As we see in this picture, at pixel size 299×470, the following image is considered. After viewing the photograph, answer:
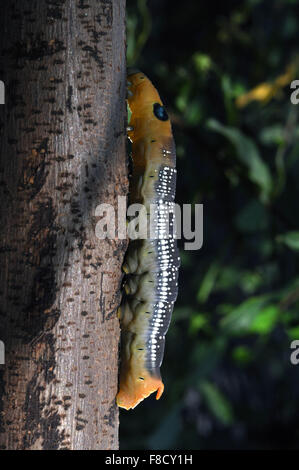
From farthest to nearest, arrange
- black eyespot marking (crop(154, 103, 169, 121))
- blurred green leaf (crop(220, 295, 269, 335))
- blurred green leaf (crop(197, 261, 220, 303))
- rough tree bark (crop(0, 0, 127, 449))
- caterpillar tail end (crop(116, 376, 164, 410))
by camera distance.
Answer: blurred green leaf (crop(197, 261, 220, 303)), blurred green leaf (crop(220, 295, 269, 335)), black eyespot marking (crop(154, 103, 169, 121)), caterpillar tail end (crop(116, 376, 164, 410)), rough tree bark (crop(0, 0, 127, 449))

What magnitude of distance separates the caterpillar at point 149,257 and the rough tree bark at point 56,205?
144 millimetres

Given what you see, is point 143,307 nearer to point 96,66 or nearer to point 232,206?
point 96,66

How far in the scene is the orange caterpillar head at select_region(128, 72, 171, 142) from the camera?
801 millimetres

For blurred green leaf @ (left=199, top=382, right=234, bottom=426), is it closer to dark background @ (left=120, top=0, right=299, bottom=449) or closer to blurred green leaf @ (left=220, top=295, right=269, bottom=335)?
dark background @ (left=120, top=0, right=299, bottom=449)

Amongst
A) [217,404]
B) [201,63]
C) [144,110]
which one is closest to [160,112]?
[144,110]

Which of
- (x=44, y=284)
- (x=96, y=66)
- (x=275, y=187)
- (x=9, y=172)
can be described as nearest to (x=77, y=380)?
(x=44, y=284)

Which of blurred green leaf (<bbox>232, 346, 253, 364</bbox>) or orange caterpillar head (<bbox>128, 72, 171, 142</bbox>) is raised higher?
orange caterpillar head (<bbox>128, 72, 171, 142</bbox>)

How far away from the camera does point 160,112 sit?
0.80 metres

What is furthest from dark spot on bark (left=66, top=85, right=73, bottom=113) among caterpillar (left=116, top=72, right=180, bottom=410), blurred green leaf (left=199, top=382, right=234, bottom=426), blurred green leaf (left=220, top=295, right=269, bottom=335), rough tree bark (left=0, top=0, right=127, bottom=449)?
blurred green leaf (left=199, top=382, right=234, bottom=426)

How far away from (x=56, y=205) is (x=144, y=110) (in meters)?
0.30

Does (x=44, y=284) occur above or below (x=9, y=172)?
below

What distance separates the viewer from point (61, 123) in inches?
22.8

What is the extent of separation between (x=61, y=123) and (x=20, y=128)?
0.16 ft

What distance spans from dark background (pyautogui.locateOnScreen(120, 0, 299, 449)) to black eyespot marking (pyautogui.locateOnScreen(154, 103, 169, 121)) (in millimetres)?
657
